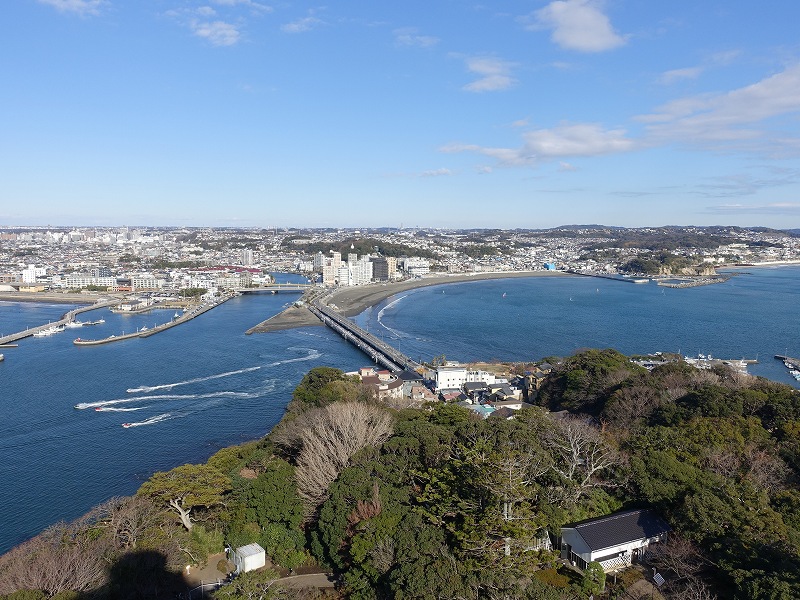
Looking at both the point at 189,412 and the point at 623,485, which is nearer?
the point at 623,485

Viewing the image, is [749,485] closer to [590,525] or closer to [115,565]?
[590,525]

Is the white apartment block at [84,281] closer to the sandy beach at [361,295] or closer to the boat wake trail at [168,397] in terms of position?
the sandy beach at [361,295]

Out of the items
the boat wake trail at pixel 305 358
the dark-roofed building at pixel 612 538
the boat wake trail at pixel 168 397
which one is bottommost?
the boat wake trail at pixel 168 397

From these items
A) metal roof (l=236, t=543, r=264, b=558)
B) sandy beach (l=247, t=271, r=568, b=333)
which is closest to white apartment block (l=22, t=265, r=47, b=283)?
sandy beach (l=247, t=271, r=568, b=333)

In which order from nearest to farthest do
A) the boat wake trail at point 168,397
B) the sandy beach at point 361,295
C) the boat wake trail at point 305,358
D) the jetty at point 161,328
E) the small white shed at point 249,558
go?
the small white shed at point 249,558, the boat wake trail at point 168,397, the boat wake trail at point 305,358, the jetty at point 161,328, the sandy beach at point 361,295

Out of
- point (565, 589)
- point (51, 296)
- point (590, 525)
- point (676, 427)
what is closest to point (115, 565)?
point (565, 589)

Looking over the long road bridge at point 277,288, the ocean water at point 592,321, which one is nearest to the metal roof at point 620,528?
the ocean water at point 592,321
